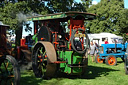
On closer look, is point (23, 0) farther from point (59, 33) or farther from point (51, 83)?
point (51, 83)

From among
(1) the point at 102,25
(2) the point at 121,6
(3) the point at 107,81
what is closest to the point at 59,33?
(3) the point at 107,81

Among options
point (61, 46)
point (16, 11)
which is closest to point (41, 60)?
point (61, 46)

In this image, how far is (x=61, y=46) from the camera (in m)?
8.10

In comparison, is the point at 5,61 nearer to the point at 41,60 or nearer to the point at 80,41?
the point at 41,60

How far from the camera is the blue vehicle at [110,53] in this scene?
13211mm

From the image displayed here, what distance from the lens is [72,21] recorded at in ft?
25.8

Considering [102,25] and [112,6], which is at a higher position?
[112,6]

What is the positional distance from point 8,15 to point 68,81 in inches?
521

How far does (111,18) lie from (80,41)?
3272 cm

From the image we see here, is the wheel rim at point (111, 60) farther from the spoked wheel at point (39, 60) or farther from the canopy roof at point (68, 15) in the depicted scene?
the spoked wheel at point (39, 60)

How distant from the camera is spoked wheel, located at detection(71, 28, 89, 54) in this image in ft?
24.4

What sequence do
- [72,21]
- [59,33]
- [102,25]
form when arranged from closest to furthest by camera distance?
[72,21], [59,33], [102,25]

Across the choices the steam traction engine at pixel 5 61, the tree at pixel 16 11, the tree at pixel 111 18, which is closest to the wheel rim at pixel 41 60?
the steam traction engine at pixel 5 61

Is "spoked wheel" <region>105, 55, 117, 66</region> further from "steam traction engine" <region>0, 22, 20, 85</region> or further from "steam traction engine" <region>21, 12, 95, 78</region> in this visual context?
"steam traction engine" <region>0, 22, 20, 85</region>
